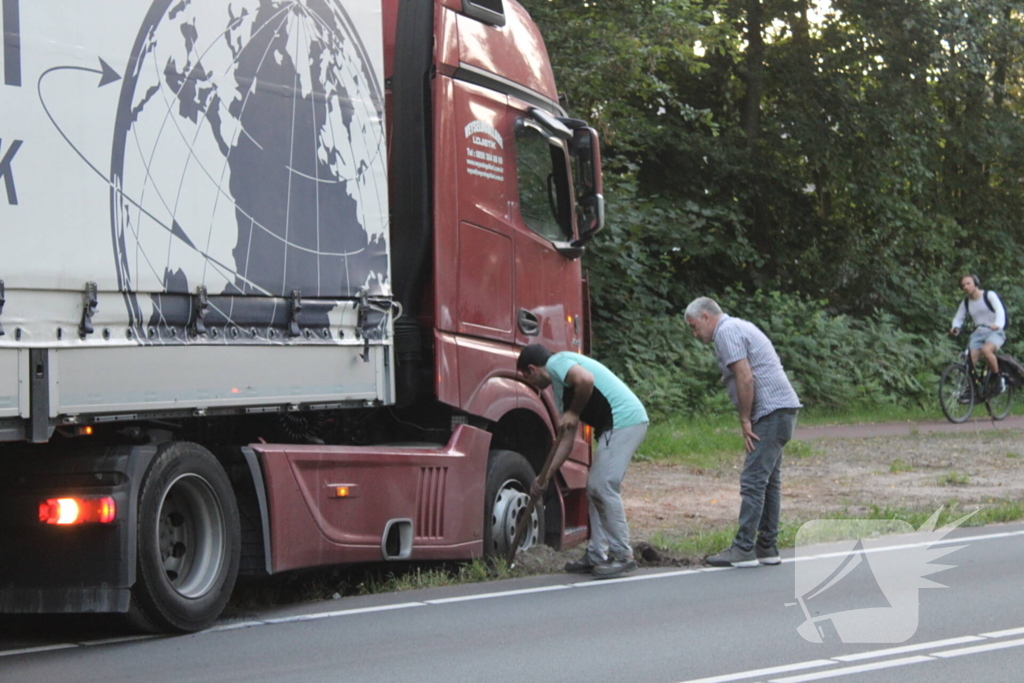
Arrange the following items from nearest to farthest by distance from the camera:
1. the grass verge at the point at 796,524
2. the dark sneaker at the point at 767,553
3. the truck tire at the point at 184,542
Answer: the truck tire at the point at 184,542 < the dark sneaker at the point at 767,553 < the grass verge at the point at 796,524

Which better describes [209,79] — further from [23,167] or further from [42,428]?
[42,428]

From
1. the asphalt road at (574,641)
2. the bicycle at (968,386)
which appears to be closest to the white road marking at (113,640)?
the asphalt road at (574,641)

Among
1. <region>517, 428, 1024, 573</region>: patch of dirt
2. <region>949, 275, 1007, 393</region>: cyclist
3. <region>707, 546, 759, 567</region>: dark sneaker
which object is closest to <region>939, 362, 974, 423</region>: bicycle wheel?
<region>949, 275, 1007, 393</region>: cyclist

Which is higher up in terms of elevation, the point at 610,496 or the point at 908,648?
the point at 610,496

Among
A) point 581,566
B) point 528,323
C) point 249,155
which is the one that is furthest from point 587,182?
point 249,155

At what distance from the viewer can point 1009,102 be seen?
28344mm

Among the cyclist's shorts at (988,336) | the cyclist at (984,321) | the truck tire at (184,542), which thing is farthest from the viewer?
the cyclist's shorts at (988,336)

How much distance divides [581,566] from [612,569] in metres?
0.26

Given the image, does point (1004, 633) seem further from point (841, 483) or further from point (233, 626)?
point (841, 483)

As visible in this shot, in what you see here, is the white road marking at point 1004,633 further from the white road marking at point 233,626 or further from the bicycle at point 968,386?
the bicycle at point 968,386

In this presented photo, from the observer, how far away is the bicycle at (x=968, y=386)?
18.6 metres

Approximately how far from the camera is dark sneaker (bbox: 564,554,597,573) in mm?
8578

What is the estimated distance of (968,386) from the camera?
736 inches

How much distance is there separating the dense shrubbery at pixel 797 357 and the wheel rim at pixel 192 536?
12.6 m
